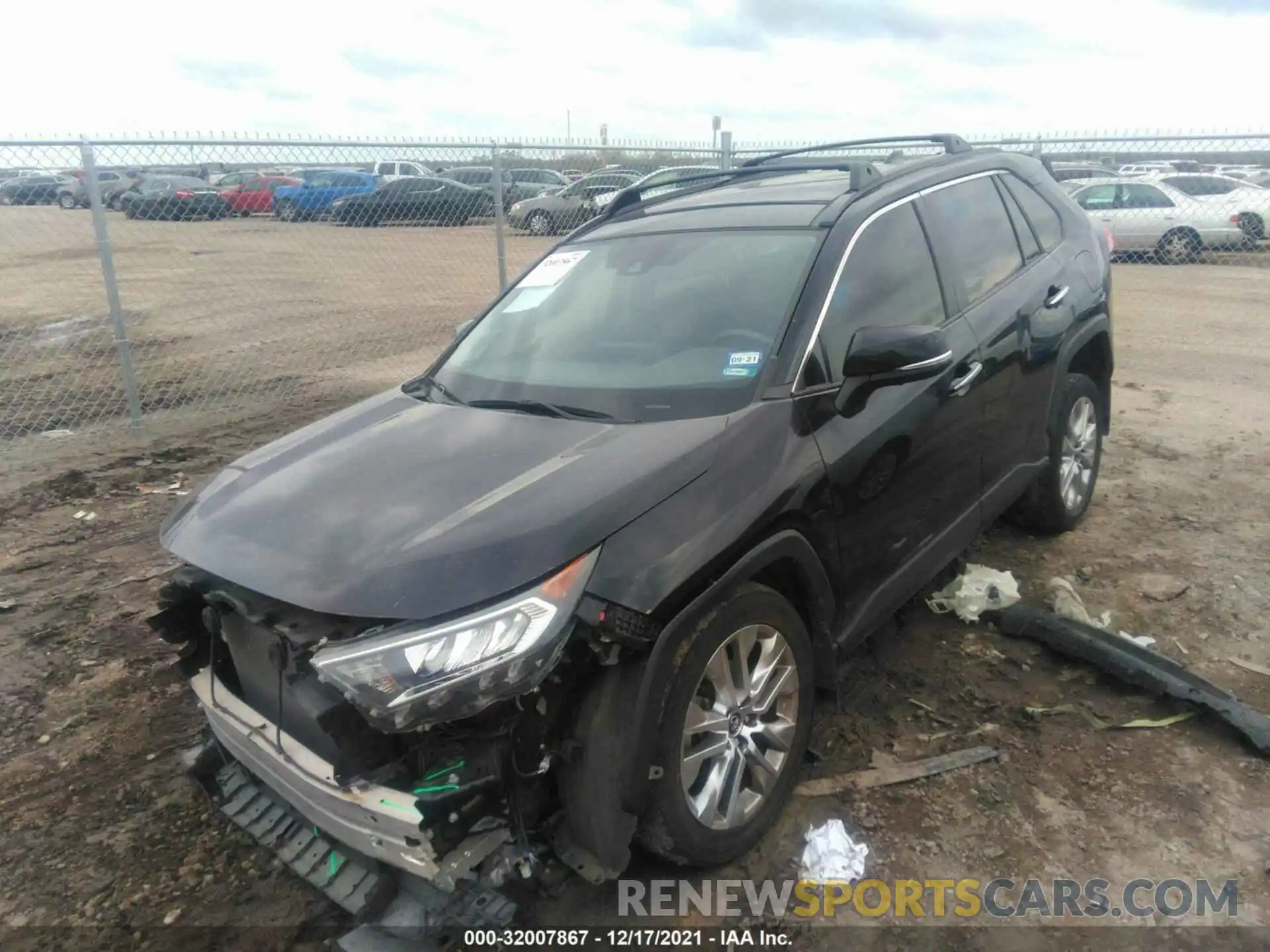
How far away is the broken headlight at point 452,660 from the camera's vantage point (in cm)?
199

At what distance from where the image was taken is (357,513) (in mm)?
2438

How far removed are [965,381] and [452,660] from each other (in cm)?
225

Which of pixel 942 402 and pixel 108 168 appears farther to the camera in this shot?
pixel 108 168

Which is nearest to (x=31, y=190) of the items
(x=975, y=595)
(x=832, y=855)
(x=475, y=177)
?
(x=475, y=177)

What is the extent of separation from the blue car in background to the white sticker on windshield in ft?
22.4

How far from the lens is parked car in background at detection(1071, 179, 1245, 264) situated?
14.7m

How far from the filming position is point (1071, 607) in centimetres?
388

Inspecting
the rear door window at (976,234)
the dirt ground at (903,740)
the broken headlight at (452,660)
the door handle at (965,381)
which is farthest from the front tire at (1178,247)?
the broken headlight at (452,660)

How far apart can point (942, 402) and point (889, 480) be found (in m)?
0.45

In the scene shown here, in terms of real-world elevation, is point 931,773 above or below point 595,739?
below

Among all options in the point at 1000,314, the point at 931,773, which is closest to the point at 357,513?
the point at 931,773

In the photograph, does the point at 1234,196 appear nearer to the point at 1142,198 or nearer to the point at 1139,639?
the point at 1142,198

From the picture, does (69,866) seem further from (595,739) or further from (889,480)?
(889,480)

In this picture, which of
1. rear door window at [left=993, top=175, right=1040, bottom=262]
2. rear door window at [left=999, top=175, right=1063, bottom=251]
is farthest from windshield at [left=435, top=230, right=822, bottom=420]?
rear door window at [left=999, top=175, right=1063, bottom=251]
